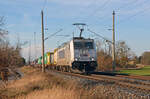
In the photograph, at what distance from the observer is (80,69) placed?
2417 centimetres

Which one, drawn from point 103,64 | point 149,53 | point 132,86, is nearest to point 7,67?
point 132,86

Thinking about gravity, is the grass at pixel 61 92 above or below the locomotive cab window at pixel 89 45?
below

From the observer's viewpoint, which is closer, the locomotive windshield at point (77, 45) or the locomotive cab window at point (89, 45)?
the locomotive windshield at point (77, 45)

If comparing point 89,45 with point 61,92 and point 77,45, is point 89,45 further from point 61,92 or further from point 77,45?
point 61,92

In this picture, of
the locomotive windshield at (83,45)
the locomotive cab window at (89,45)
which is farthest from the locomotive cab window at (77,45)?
the locomotive cab window at (89,45)

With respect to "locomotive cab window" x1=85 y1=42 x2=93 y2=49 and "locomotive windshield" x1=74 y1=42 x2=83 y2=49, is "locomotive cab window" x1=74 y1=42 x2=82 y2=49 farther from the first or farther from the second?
"locomotive cab window" x1=85 y1=42 x2=93 y2=49

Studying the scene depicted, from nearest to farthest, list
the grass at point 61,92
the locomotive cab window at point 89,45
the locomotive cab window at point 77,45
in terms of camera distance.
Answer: the grass at point 61,92 < the locomotive cab window at point 77,45 < the locomotive cab window at point 89,45

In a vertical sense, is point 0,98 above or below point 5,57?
below

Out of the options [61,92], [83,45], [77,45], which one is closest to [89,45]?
[83,45]

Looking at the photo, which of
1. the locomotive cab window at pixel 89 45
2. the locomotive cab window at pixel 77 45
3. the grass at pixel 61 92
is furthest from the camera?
the locomotive cab window at pixel 89 45

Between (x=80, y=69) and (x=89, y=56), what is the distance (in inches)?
65.7

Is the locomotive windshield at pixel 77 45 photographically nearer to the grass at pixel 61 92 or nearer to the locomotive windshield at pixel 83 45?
the locomotive windshield at pixel 83 45

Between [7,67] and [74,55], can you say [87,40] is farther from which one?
[7,67]

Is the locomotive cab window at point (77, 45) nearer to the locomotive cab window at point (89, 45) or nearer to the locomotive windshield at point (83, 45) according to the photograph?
the locomotive windshield at point (83, 45)
